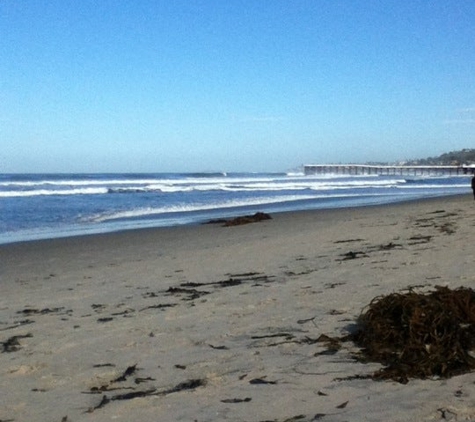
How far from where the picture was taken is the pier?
90787mm

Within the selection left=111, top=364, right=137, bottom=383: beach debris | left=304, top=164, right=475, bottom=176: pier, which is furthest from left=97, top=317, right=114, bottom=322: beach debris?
left=304, top=164, right=475, bottom=176: pier

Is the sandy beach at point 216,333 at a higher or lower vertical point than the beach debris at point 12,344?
higher

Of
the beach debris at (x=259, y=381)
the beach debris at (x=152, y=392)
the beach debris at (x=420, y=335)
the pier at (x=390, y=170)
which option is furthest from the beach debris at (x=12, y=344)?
the pier at (x=390, y=170)

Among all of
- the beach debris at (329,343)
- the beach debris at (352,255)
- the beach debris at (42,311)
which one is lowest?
the beach debris at (42,311)

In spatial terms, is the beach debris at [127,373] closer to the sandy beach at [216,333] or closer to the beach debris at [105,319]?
the sandy beach at [216,333]

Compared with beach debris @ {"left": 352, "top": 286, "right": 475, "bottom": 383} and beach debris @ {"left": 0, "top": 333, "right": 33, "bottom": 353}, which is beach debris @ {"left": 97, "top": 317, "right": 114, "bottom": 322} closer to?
beach debris @ {"left": 0, "top": 333, "right": 33, "bottom": 353}

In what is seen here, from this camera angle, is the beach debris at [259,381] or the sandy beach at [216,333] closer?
the sandy beach at [216,333]

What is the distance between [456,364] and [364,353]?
0.63 meters

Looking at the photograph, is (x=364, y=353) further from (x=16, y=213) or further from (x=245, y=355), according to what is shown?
(x=16, y=213)

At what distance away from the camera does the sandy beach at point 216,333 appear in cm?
332

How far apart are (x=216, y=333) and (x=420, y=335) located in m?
1.56

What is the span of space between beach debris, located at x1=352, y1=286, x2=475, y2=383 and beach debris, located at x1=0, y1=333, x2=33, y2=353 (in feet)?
8.47

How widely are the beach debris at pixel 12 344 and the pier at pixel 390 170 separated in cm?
8014

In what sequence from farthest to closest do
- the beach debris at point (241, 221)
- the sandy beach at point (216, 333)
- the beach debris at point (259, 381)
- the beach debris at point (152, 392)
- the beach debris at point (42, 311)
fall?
the beach debris at point (241, 221) → the beach debris at point (42, 311) → the beach debris at point (259, 381) → the beach debris at point (152, 392) → the sandy beach at point (216, 333)
